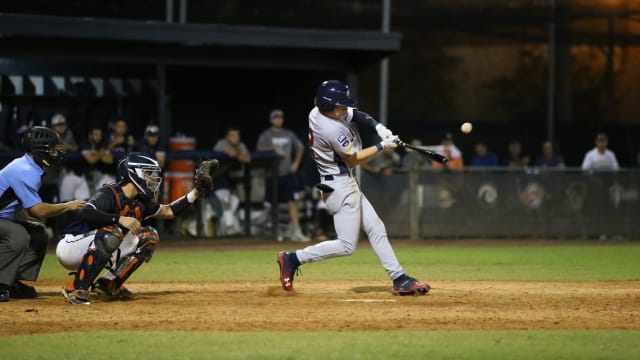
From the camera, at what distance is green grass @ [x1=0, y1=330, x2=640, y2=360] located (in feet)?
19.8

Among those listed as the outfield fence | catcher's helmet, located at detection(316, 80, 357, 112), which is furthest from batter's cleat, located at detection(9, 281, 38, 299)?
the outfield fence

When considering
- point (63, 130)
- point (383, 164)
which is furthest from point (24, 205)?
point (383, 164)

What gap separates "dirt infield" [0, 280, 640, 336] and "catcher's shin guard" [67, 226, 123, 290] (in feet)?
0.81

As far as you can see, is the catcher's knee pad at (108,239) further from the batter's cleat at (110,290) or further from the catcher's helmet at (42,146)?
the catcher's helmet at (42,146)

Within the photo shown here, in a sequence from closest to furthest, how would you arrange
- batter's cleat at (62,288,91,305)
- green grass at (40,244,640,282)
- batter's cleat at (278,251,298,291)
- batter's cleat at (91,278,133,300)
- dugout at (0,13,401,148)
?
batter's cleat at (62,288,91,305) → batter's cleat at (91,278,133,300) → batter's cleat at (278,251,298,291) → green grass at (40,244,640,282) → dugout at (0,13,401,148)

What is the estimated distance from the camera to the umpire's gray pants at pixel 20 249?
8.43m

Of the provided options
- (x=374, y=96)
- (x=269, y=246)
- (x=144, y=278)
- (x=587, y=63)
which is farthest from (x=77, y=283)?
(x=587, y=63)

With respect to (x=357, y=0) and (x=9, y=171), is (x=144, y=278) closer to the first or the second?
(x=9, y=171)

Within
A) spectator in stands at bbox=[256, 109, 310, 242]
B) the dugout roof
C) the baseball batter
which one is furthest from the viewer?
spectator in stands at bbox=[256, 109, 310, 242]

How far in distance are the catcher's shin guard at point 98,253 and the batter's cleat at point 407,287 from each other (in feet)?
7.74

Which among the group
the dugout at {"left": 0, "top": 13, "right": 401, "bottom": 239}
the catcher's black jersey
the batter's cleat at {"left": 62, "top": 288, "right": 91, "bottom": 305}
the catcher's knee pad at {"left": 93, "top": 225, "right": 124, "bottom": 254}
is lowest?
the batter's cleat at {"left": 62, "top": 288, "right": 91, "bottom": 305}

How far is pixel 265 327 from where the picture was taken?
7137 mm

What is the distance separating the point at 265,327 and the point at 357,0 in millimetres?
14219

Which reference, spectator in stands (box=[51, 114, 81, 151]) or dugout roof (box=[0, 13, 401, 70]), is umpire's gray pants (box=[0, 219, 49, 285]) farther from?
dugout roof (box=[0, 13, 401, 70])
